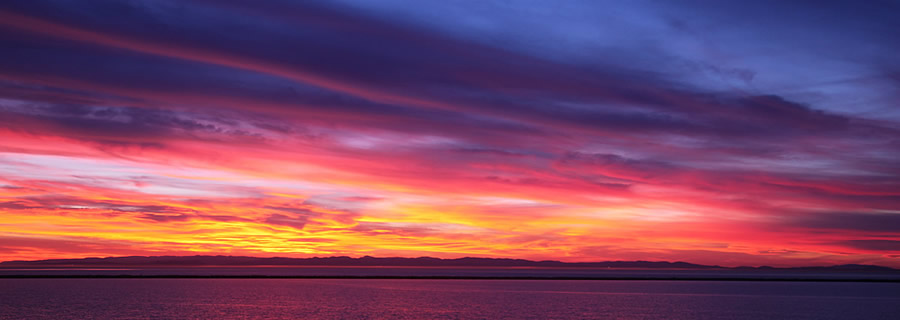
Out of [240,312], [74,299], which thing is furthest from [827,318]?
[74,299]

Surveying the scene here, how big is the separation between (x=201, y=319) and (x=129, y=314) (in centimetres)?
898

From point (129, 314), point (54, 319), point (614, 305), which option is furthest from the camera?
point (614, 305)

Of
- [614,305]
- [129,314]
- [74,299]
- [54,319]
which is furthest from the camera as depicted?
[74,299]

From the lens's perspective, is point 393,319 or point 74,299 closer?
point 393,319

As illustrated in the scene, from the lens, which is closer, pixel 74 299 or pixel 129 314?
pixel 129 314

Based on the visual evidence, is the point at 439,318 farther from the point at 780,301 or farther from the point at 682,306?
the point at 780,301

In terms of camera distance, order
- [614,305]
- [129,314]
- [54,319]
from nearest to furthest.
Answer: [54,319] < [129,314] < [614,305]

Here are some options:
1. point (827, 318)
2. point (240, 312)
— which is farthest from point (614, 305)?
point (240, 312)

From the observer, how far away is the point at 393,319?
6138cm

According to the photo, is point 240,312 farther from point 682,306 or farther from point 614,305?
point 682,306

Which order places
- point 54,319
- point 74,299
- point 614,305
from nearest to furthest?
point 54,319 → point 614,305 → point 74,299

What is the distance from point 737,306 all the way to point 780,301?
13.3 metres

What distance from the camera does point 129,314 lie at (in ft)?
218

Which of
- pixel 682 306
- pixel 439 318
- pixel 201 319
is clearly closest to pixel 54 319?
pixel 201 319
